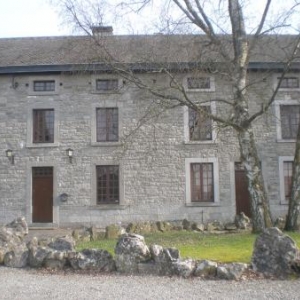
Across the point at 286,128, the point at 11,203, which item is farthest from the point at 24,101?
the point at 286,128

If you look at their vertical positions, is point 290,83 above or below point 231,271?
above

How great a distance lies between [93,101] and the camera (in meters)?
18.3

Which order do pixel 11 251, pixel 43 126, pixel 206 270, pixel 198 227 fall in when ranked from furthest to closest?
pixel 43 126 < pixel 198 227 < pixel 11 251 < pixel 206 270

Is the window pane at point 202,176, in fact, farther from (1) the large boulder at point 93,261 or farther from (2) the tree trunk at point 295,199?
(1) the large boulder at point 93,261

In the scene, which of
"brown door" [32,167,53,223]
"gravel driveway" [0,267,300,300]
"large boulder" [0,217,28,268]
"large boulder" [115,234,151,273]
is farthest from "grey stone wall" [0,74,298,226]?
"gravel driveway" [0,267,300,300]

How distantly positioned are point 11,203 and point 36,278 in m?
10.8

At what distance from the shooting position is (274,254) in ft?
24.4

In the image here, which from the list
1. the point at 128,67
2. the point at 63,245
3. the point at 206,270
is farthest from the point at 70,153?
the point at 206,270

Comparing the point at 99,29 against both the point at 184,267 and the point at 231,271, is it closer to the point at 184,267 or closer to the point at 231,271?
the point at 184,267

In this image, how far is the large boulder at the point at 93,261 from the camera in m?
7.99

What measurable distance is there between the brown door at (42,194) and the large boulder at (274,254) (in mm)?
11792

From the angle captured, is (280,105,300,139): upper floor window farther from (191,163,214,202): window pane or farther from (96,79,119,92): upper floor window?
(96,79,119,92): upper floor window

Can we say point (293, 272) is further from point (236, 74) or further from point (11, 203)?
point (11, 203)

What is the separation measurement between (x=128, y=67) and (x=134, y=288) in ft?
24.9
